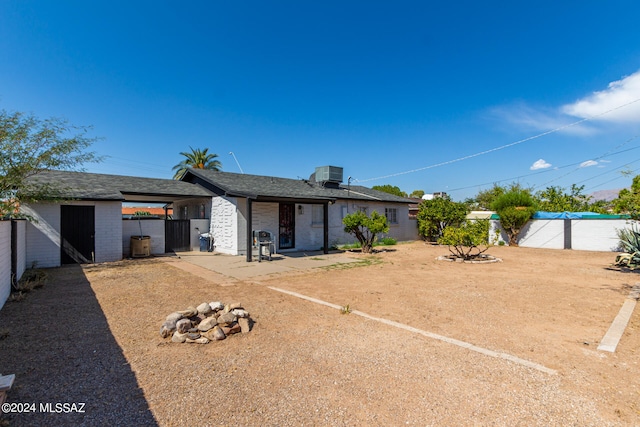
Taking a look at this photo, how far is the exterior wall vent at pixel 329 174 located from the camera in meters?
19.0

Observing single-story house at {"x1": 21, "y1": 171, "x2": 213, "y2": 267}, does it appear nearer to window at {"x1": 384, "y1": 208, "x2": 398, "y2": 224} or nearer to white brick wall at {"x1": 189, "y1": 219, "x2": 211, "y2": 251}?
white brick wall at {"x1": 189, "y1": 219, "x2": 211, "y2": 251}

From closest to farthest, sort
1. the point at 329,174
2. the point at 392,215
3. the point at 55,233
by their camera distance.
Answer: the point at 55,233 → the point at 329,174 → the point at 392,215

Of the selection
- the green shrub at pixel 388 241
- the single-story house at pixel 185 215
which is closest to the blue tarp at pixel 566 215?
the green shrub at pixel 388 241

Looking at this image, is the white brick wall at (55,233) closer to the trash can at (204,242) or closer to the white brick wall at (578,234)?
the trash can at (204,242)

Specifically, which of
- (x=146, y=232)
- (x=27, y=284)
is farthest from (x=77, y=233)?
(x=27, y=284)

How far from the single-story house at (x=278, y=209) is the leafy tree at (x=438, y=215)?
1996 millimetres

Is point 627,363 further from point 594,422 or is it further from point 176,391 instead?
point 176,391

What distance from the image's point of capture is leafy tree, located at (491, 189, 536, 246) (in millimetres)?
17797

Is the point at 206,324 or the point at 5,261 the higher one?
the point at 5,261

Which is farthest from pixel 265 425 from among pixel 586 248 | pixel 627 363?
pixel 586 248

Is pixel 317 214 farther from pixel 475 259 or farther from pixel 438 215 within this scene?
pixel 438 215

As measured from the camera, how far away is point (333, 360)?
145 inches

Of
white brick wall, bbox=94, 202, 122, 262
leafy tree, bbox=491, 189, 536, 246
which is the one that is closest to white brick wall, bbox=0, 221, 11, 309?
white brick wall, bbox=94, 202, 122, 262

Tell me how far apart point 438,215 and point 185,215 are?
50.0 feet
